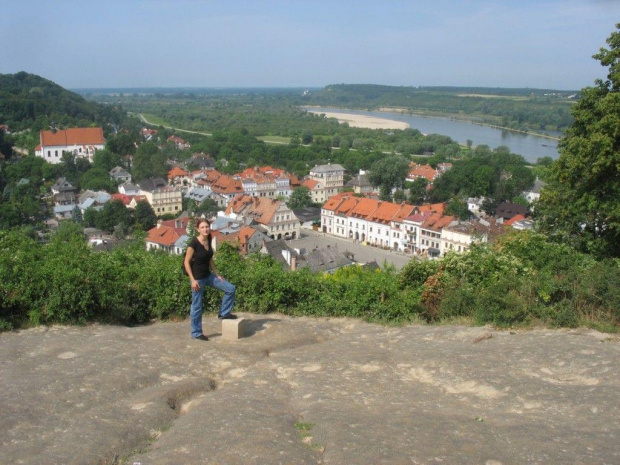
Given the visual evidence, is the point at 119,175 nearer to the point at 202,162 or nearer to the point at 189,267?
the point at 202,162

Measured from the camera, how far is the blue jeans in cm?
620

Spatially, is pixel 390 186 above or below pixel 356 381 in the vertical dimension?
below

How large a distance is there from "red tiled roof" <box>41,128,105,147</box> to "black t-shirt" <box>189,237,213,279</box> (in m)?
75.6

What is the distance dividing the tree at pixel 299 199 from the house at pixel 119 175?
800 inches

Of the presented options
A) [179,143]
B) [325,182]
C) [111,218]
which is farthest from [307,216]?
[179,143]

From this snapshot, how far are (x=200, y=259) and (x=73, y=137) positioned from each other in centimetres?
7892

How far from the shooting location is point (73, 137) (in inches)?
3083

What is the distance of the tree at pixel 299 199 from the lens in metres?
57.1

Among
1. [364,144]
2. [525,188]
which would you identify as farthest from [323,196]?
[364,144]

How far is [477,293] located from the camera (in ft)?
24.7

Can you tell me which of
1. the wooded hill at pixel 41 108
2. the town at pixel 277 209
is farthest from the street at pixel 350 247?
the wooded hill at pixel 41 108

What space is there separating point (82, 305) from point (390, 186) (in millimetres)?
58713

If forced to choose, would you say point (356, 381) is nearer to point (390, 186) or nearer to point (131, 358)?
point (131, 358)

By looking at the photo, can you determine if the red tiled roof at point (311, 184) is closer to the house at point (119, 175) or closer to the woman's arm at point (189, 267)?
the house at point (119, 175)
